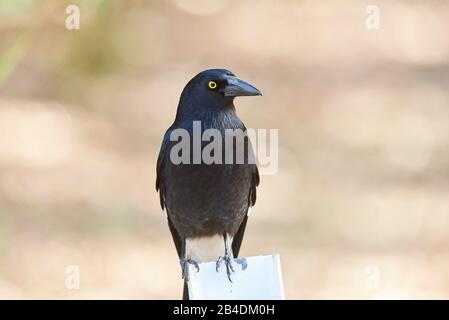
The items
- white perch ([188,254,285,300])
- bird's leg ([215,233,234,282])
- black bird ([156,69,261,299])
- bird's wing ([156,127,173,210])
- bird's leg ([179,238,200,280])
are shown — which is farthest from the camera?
bird's wing ([156,127,173,210])

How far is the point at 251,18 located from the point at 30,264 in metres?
3.93

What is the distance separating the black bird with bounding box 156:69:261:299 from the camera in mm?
4426

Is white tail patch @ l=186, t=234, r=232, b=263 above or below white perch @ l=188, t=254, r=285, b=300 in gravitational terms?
above

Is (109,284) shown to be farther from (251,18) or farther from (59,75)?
(251,18)

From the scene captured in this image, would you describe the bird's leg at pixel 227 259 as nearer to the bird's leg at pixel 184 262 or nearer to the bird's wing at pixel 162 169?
the bird's leg at pixel 184 262

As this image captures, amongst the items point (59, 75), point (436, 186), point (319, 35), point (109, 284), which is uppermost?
point (319, 35)

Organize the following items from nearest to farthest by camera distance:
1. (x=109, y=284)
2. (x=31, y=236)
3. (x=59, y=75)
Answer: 1. (x=109, y=284)
2. (x=31, y=236)
3. (x=59, y=75)

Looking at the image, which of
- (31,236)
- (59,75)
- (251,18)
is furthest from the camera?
(251,18)

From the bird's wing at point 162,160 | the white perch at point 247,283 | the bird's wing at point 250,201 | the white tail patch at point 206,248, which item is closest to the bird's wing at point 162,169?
the bird's wing at point 162,160

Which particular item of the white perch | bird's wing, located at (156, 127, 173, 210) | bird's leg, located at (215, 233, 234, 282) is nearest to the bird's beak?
bird's wing, located at (156, 127, 173, 210)

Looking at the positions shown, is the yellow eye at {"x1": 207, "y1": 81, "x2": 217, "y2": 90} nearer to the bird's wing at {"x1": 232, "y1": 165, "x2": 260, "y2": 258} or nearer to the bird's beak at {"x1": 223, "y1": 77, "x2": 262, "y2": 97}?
the bird's beak at {"x1": 223, "y1": 77, "x2": 262, "y2": 97}

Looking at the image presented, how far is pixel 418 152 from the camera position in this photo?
9.04 metres

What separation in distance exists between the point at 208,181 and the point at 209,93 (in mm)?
410

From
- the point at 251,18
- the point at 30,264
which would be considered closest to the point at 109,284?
the point at 30,264
